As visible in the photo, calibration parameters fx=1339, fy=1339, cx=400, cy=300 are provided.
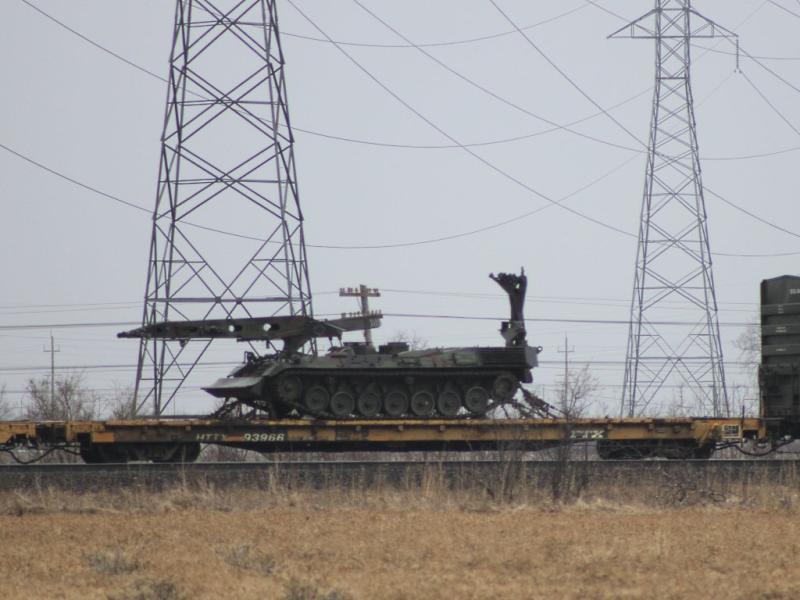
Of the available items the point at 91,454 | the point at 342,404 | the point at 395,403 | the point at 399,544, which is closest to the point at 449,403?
the point at 395,403

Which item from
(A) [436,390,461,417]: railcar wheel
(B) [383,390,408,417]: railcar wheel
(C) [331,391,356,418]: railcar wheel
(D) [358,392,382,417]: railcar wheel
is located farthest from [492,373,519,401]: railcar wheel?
(C) [331,391,356,418]: railcar wheel

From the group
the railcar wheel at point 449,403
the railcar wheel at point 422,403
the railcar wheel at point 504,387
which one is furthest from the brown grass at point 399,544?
the railcar wheel at point 504,387

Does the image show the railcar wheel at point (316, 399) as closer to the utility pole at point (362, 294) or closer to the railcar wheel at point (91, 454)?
the railcar wheel at point (91, 454)

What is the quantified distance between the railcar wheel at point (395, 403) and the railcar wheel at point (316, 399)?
1.11 m

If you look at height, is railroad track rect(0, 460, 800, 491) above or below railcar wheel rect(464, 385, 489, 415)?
below

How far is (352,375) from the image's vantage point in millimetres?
24328

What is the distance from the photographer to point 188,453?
78.8ft

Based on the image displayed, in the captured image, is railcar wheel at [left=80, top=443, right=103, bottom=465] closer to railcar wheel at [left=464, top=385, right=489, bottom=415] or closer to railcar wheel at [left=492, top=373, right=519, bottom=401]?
railcar wheel at [left=464, top=385, right=489, bottom=415]

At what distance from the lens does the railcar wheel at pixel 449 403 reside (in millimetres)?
24938

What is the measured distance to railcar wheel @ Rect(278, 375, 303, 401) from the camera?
944 inches

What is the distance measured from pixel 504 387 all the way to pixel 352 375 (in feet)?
10.0

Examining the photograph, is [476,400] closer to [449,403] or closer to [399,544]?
[449,403]

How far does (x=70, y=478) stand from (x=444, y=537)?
7657 mm

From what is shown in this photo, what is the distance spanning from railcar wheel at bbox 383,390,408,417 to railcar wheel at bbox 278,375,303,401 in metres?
1.62
